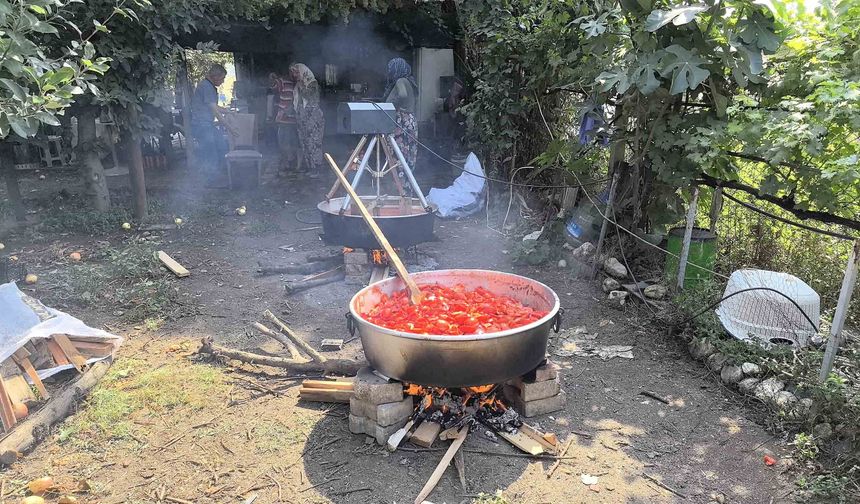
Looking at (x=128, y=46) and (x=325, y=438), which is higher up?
(x=128, y=46)

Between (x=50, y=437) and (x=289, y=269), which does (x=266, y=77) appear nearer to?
(x=289, y=269)

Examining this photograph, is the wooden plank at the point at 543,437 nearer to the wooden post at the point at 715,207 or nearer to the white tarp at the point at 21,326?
the wooden post at the point at 715,207

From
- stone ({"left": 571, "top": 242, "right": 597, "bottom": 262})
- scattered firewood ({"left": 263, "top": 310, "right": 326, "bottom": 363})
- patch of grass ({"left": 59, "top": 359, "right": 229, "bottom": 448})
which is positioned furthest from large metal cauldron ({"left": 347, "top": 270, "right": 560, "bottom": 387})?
stone ({"left": 571, "top": 242, "right": 597, "bottom": 262})

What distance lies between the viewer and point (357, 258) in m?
5.95

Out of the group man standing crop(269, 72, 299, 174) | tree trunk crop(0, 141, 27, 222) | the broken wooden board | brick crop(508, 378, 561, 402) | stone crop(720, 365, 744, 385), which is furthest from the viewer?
man standing crop(269, 72, 299, 174)

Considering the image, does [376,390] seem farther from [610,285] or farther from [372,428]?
[610,285]

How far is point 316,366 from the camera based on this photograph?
13.7 ft

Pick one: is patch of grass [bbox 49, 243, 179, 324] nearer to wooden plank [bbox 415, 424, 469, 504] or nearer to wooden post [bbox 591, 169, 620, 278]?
wooden plank [bbox 415, 424, 469, 504]

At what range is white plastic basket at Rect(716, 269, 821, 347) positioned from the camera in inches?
157

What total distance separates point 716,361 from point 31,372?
4.96 m

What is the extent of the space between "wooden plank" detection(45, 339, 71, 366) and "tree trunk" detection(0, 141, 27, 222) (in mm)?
5185

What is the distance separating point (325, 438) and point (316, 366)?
0.82 meters

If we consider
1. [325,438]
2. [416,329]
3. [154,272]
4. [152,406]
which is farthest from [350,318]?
[154,272]

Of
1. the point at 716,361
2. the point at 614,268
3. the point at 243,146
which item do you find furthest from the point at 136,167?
the point at 716,361
